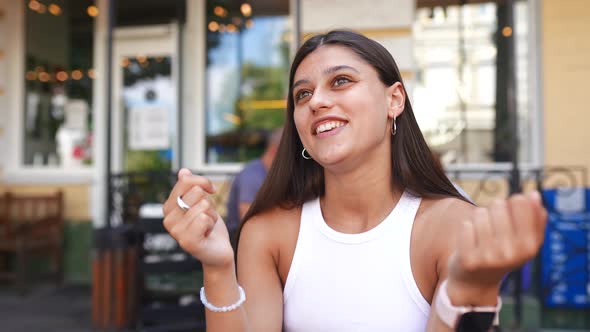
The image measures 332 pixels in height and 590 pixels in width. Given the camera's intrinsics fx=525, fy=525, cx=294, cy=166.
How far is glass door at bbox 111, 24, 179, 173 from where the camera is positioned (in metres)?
6.95

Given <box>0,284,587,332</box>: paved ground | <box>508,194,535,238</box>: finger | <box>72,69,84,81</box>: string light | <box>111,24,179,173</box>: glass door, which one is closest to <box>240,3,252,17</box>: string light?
<box>111,24,179,173</box>: glass door

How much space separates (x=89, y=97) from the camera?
23.8 ft

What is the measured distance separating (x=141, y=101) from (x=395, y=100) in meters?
5.95

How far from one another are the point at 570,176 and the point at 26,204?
6.47 metres

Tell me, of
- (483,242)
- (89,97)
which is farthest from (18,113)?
(483,242)

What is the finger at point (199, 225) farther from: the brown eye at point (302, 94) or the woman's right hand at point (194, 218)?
the brown eye at point (302, 94)

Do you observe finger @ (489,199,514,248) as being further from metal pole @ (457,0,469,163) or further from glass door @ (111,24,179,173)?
glass door @ (111,24,179,173)

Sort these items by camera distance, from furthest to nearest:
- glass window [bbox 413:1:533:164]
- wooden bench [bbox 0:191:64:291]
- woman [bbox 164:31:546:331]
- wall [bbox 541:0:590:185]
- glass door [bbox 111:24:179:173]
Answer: glass door [bbox 111:24:179:173] < wooden bench [bbox 0:191:64:291] < glass window [bbox 413:1:533:164] < wall [bbox 541:0:590:185] < woman [bbox 164:31:546:331]

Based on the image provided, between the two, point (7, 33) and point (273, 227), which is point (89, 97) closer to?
point (7, 33)

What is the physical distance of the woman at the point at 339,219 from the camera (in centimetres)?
139

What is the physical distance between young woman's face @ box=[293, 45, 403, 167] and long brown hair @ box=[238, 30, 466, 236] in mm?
37

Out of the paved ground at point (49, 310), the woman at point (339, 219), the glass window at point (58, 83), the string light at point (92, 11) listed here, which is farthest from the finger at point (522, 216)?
the string light at point (92, 11)

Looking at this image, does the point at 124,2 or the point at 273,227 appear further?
the point at 124,2

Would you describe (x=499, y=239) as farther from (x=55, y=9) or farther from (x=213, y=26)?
(x=55, y=9)
